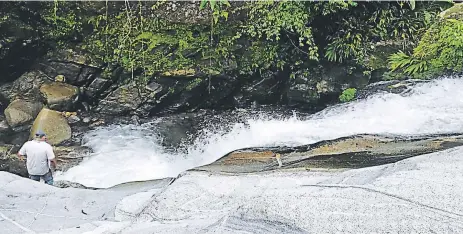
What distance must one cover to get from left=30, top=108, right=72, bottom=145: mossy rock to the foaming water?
1.30 feet

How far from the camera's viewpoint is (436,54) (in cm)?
786

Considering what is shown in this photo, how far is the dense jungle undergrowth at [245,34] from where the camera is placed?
785 cm

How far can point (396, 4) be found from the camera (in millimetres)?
Answer: 8039

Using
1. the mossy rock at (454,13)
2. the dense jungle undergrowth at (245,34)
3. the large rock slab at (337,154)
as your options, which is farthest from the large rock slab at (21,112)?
the mossy rock at (454,13)

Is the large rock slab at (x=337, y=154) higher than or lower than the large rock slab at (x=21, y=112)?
lower

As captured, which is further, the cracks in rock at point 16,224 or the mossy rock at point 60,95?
the mossy rock at point 60,95

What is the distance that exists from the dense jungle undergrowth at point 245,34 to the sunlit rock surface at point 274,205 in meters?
Result: 4.46

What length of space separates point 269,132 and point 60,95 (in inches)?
151

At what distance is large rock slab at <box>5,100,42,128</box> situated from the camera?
27.2ft

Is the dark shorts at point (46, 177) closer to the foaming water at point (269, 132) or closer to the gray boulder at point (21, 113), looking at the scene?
the foaming water at point (269, 132)

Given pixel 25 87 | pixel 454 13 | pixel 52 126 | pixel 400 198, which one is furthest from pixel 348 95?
pixel 25 87

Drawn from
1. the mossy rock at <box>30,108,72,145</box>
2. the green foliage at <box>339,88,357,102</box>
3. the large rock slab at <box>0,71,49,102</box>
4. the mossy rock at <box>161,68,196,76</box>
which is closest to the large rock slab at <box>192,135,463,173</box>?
the green foliage at <box>339,88,357,102</box>

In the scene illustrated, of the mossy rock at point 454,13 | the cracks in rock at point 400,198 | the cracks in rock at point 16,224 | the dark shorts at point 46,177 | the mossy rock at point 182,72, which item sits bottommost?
the dark shorts at point 46,177

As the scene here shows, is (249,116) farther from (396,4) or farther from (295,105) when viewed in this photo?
(396,4)
